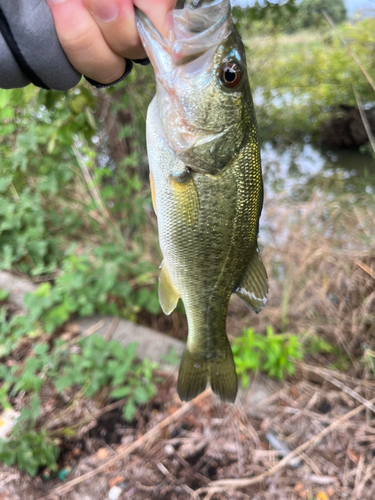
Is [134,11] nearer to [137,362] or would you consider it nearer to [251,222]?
[251,222]

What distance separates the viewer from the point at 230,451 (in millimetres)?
2146

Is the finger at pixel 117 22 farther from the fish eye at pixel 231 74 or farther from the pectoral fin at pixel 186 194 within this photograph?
the pectoral fin at pixel 186 194

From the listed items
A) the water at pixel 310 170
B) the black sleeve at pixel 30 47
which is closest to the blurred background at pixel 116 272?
the black sleeve at pixel 30 47

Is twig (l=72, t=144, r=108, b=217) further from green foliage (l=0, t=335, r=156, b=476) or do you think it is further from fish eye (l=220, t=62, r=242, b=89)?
fish eye (l=220, t=62, r=242, b=89)

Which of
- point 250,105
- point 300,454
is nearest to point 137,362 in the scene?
point 300,454

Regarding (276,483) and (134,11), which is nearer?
(134,11)

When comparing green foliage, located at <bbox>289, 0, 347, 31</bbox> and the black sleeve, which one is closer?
the black sleeve

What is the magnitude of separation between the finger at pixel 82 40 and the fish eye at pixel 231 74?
325mm

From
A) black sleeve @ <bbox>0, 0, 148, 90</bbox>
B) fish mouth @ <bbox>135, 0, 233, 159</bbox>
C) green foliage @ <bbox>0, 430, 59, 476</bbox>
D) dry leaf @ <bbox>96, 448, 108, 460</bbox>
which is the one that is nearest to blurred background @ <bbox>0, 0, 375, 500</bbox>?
green foliage @ <bbox>0, 430, 59, 476</bbox>

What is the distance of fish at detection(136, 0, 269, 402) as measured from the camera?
3.15 feet

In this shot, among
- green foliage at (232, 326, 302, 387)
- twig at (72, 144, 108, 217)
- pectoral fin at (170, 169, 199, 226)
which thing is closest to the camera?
pectoral fin at (170, 169, 199, 226)

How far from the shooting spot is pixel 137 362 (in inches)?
101

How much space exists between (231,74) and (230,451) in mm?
2203

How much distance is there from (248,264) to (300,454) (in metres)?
1.59
